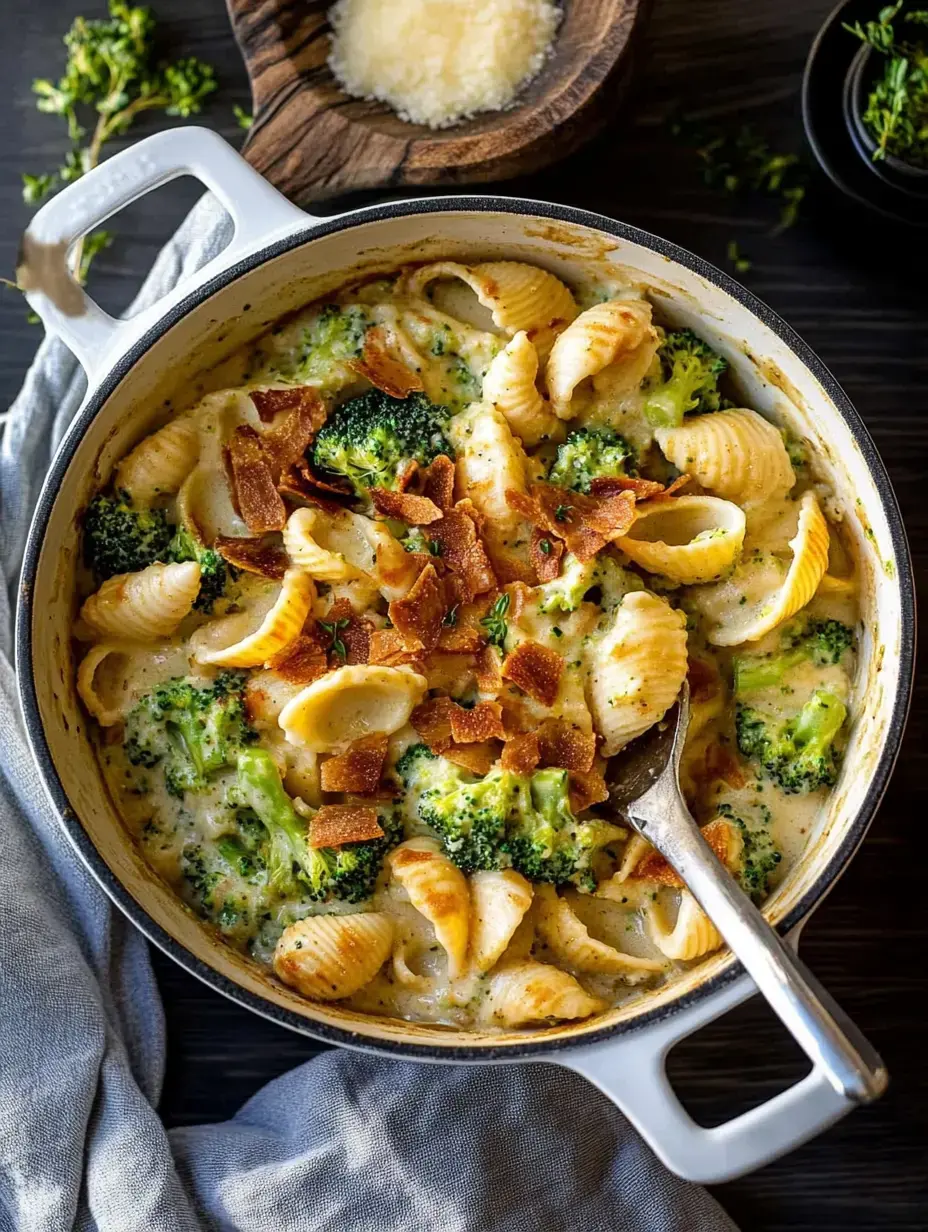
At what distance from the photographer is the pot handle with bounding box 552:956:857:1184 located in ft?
6.70

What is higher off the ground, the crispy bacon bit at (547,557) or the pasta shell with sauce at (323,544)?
the pasta shell with sauce at (323,544)

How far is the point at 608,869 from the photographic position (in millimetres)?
2512

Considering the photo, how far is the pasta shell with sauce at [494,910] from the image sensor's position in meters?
2.33

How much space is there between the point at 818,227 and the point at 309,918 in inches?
79.4

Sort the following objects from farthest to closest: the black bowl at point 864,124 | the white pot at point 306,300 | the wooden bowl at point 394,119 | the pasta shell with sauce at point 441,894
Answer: the black bowl at point 864,124
the wooden bowl at point 394,119
the pasta shell with sauce at point 441,894
the white pot at point 306,300

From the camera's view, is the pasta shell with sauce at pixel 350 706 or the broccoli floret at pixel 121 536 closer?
the pasta shell with sauce at pixel 350 706

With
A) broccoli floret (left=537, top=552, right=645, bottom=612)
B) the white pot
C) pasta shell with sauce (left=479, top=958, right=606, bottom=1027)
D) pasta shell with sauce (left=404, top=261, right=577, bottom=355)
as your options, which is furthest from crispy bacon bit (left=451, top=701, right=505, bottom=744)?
pasta shell with sauce (left=404, top=261, right=577, bottom=355)

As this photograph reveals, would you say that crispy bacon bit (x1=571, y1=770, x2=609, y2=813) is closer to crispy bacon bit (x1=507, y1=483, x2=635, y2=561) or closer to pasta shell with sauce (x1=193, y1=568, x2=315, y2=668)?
crispy bacon bit (x1=507, y1=483, x2=635, y2=561)

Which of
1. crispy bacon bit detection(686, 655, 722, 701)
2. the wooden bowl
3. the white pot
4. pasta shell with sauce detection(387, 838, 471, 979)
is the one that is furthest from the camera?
the wooden bowl

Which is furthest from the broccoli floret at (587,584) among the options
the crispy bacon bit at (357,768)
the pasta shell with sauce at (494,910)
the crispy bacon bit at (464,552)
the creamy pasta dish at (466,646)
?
the pasta shell with sauce at (494,910)

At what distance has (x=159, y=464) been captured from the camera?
2.53m

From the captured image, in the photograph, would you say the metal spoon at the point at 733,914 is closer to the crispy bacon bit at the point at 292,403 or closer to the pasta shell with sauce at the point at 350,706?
the pasta shell with sauce at the point at 350,706

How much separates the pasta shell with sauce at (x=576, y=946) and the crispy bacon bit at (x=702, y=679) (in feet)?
1.62

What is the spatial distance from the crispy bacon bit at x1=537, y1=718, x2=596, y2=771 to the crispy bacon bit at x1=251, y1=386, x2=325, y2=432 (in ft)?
2.59
